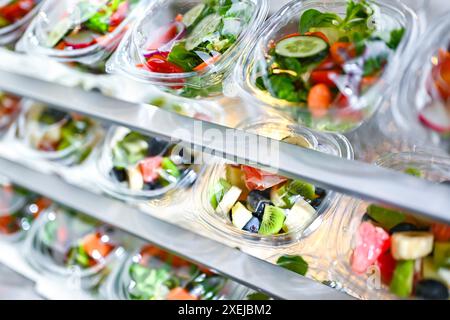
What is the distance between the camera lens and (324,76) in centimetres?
88

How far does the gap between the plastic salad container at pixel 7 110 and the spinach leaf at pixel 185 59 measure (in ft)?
3.32

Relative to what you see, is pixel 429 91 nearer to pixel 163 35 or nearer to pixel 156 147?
pixel 163 35

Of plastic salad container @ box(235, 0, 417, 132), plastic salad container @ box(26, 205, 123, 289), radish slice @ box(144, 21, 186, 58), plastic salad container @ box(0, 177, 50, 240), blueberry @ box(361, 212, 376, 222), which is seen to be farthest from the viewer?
plastic salad container @ box(0, 177, 50, 240)

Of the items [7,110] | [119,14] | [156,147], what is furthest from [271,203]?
[7,110]

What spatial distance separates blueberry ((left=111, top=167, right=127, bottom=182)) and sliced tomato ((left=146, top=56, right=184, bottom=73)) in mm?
400

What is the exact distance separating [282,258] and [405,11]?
57 centimetres

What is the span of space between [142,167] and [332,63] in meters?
0.71

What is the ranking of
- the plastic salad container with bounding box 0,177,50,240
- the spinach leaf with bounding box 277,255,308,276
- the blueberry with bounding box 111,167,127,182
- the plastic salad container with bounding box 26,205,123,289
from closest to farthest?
1. the spinach leaf with bounding box 277,255,308,276
2. the blueberry with bounding box 111,167,127,182
3. the plastic salad container with bounding box 26,205,123,289
4. the plastic salad container with bounding box 0,177,50,240

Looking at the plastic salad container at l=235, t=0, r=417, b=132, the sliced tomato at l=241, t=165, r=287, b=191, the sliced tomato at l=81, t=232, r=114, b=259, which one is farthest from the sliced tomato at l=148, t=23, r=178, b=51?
the sliced tomato at l=81, t=232, r=114, b=259

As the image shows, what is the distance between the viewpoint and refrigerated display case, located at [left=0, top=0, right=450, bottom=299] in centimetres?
86

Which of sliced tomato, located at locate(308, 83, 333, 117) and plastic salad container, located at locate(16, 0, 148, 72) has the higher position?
sliced tomato, located at locate(308, 83, 333, 117)

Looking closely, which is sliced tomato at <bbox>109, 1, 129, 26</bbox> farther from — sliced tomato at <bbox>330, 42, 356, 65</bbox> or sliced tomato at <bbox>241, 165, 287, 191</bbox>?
sliced tomato at <bbox>330, 42, 356, 65</bbox>

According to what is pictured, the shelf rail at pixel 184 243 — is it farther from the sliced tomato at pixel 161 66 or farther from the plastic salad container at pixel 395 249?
the sliced tomato at pixel 161 66

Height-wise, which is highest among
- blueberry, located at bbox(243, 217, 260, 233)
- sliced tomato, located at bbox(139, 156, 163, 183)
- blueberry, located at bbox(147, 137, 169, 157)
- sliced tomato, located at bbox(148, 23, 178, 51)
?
sliced tomato, located at bbox(148, 23, 178, 51)
